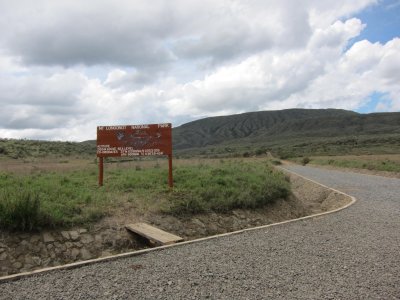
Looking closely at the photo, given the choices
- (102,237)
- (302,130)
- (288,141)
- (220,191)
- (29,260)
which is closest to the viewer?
(29,260)

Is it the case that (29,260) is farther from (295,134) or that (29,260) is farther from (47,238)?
(295,134)

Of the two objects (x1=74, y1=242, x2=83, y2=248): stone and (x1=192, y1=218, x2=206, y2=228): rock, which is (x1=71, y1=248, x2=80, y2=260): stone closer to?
(x1=74, y1=242, x2=83, y2=248): stone

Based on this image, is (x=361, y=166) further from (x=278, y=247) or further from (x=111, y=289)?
(x=111, y=289)

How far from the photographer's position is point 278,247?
7113mm

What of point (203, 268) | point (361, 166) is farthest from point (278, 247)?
point (361, 166)

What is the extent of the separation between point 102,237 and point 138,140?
455cm

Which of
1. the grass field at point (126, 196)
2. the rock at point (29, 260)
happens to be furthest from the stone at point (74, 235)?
the rock at point (29, 260)

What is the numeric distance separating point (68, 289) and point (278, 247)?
3579mm

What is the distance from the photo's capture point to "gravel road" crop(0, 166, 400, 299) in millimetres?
4988

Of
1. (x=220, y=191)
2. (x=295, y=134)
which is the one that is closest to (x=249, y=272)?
(x=220, y=191)

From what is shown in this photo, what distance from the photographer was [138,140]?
12.2 m

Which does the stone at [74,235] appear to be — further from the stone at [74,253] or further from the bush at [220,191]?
the bush at [220,191]

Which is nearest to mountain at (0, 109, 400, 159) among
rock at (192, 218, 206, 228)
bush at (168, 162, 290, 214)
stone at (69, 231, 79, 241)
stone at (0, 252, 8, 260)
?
bush at (168, 162, 290, 214)

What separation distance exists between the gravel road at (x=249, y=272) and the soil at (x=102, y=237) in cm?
136
